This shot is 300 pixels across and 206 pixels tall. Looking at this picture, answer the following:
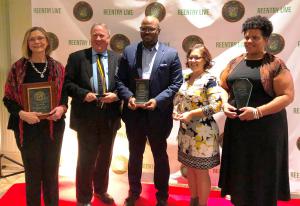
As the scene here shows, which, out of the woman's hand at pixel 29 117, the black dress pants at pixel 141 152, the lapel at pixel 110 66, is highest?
the lapel at pixel 110 66

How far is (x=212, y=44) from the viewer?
3.15m

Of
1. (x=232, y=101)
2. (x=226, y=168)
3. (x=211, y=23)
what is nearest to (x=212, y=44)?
(x=211, y=23)

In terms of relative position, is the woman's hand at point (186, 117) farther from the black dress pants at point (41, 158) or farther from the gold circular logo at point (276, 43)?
the gold circular logo at point (276, 43)

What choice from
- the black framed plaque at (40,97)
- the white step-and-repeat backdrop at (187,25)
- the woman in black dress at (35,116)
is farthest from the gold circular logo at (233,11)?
the black framed plaque at (40,97)

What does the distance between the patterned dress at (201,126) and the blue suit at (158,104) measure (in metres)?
0.19

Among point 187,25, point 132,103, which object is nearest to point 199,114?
point 132,103

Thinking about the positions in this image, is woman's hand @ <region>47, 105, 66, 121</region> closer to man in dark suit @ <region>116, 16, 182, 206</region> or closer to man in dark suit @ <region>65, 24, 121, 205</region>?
man in dark suit @ <region>65, 24, 121, 205</region>

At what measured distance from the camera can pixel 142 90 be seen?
8.54 feet

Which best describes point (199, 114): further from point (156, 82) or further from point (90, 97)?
point (90, 97)

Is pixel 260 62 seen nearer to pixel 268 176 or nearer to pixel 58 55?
pixel 268 176

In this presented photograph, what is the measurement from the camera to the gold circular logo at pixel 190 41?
317cm

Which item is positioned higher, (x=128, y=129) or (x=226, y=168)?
(x=128, y=129)

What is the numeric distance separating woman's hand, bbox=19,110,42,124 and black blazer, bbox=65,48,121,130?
0.46 metres

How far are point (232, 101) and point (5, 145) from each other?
9.14 ft
